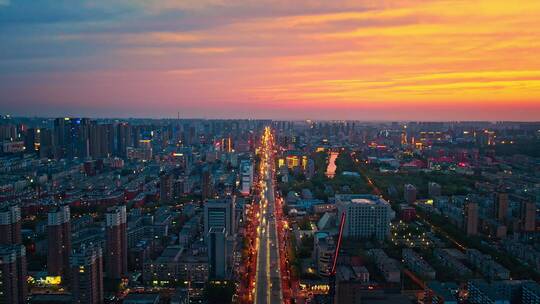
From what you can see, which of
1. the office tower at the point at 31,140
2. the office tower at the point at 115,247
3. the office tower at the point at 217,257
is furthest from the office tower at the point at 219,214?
the office tower at the point at 31,140

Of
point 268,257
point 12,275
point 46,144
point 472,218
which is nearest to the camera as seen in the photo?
point 12,275

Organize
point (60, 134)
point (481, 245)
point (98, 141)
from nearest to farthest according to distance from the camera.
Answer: point (481, 245) < point (98, 141) < point (60, 134)

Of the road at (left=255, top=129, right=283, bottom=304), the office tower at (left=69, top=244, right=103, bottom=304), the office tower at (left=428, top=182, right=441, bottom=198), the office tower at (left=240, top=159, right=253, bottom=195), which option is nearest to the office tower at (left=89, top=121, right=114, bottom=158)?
the office tower at (left=240, top=159, right=253, bottom=195)

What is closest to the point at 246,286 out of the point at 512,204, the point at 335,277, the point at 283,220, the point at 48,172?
the point at 335,277

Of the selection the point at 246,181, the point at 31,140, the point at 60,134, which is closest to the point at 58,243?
the point at 246,181

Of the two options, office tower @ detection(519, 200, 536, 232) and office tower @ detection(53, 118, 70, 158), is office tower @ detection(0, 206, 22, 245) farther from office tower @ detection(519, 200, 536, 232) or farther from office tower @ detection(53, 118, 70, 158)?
office tower @ detection(53, 118, 70, 158)

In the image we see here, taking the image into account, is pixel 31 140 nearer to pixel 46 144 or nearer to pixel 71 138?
pixel 46 144

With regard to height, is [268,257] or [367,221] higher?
[367,221]

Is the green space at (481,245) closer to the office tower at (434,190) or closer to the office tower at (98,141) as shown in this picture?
the office tower at (434,190)
